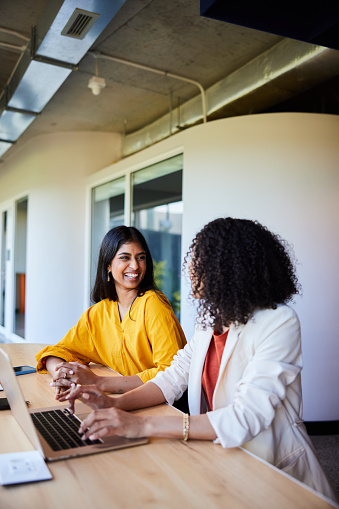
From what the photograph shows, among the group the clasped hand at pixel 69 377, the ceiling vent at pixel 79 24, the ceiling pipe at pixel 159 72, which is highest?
the ceiling pipe at pixel 159 72

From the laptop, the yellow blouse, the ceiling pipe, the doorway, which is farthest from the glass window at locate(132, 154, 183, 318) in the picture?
the laptop

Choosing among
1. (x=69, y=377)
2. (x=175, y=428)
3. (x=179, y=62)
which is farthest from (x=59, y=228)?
(x=175, y=428)

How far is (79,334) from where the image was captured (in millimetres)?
2281

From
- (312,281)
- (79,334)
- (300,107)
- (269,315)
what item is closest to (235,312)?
(269,315)

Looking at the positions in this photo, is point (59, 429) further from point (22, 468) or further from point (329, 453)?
point (329, 453)

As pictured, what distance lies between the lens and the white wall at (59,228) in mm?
6496

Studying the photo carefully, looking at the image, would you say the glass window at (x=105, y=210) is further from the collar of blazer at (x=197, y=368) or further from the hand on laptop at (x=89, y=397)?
the hand on laptop at (x=89, y=397)

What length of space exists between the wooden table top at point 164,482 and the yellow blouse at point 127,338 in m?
0.80

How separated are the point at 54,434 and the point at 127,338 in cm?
91

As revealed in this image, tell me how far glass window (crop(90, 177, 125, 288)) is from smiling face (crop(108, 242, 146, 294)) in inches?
136

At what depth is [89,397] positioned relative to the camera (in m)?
1.42

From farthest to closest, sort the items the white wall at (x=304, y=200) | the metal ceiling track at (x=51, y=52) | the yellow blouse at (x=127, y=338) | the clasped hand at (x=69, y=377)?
the white wall at (x=304, y=200)
the metal ceiling track at (x=51, y=52)
the yellow blouse at (x=127, y=338)
the clasped hand at (x=69, y=377)

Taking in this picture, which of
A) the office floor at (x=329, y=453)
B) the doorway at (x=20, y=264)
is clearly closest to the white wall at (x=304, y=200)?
the office floor at (x=329, y=453)

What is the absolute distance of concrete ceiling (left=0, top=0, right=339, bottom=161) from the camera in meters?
3.55
